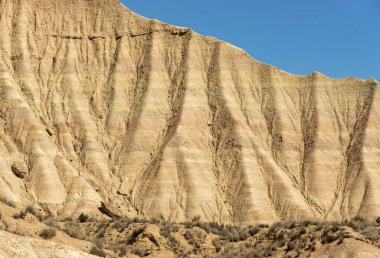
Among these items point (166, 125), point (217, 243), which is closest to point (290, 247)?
point (217, 243)

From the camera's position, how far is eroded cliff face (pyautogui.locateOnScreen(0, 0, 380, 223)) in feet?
212

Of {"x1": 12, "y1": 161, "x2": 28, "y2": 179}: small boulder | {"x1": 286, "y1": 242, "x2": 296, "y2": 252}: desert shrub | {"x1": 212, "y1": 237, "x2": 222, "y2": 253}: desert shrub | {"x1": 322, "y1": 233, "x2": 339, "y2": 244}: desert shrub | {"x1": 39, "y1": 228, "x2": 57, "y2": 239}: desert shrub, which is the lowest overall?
{"x1": 12, "y1": 161, "x2": 28, "y2": 179}: small boulder

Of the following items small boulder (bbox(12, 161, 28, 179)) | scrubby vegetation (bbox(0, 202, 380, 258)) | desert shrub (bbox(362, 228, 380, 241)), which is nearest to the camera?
desert shrub (bbox(362, 228, 380, 241))

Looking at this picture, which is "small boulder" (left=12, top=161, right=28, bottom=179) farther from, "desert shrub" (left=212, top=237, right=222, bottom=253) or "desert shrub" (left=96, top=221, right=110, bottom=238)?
"desert shrub" (left=212, top=237, right=222, bottom=253)

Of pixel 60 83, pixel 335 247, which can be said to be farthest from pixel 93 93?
pixel 335 247

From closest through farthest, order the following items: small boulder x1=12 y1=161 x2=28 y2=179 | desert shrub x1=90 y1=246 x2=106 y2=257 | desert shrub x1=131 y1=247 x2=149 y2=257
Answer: desert shrub x1=90 y1=246 x2=106 y2=257
desert shrub x1=131 y1=247 x2=149 y2=257
small boulder x1=12 y1=161 x2=28 y2=179

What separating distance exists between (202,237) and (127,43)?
46.5m

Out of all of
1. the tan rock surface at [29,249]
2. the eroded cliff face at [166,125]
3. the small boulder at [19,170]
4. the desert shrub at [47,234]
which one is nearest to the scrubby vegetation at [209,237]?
the desert shrub at [47,234]

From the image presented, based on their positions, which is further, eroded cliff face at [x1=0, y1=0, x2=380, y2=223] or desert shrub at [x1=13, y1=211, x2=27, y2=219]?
eroded cliff face at [x1=0, y1=0, x2=380, y2=223]

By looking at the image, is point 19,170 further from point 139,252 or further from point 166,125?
point 139,252

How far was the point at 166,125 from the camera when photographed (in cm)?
7344

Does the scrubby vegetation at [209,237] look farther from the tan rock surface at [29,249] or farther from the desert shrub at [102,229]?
the tan rock surface at [29,249]

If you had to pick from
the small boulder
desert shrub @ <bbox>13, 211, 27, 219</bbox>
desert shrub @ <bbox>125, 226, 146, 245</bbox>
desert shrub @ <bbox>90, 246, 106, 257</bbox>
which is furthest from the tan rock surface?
the small boulder

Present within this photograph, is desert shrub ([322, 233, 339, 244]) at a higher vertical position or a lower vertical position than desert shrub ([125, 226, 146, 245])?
higher
